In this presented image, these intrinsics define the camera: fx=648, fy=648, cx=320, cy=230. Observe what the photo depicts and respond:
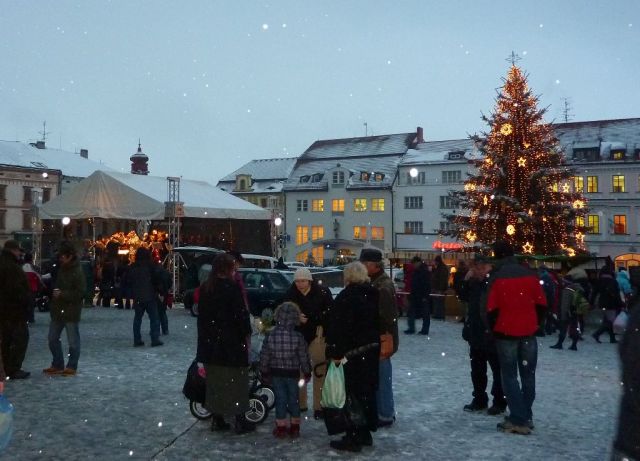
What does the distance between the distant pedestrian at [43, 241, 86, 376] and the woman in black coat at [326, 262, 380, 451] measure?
513 cm

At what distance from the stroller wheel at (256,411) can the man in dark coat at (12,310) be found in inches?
166

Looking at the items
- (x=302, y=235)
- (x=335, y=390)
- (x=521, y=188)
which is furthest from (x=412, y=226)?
(x=335, y=390)

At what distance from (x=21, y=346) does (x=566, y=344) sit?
1125 cm

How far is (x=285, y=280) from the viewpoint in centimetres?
1875

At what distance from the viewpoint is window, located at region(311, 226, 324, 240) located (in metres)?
61.4

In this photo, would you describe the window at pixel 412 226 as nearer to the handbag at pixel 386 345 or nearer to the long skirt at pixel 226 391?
the handbag at pixel 386 345

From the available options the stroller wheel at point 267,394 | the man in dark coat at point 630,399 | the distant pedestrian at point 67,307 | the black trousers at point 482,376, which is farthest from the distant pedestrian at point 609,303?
the man in dark coat at point 630,399

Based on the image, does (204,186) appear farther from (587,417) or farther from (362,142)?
(362,142)

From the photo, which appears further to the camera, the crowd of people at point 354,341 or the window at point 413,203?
the window at point 413,203

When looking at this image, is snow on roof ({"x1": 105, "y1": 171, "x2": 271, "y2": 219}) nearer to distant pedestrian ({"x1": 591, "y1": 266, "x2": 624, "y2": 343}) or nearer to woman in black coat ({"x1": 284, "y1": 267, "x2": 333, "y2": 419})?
distant pedestrian ({"x1": 591, "y1": 266, "x2": 624, "y2": 343})

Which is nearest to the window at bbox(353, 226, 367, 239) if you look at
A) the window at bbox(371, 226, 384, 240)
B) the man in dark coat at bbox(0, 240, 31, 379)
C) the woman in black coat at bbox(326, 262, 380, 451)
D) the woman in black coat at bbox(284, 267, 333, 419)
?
the window at bbox(371, 226, 384, 240)

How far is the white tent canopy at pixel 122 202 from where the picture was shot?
917 inches

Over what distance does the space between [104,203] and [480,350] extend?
19.0 metres

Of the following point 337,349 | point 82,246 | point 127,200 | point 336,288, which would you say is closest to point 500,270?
point 337,349
